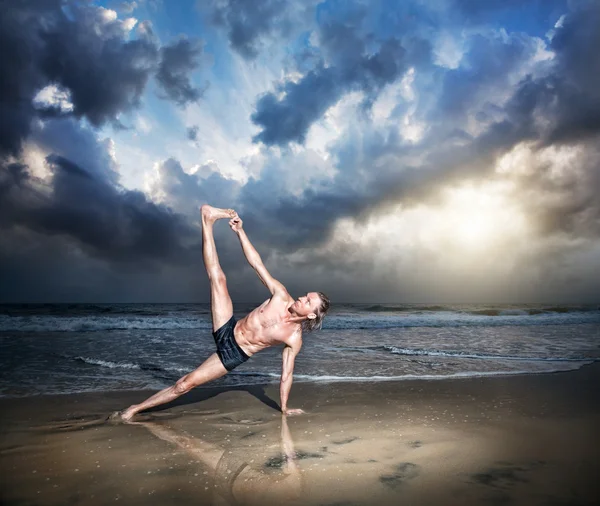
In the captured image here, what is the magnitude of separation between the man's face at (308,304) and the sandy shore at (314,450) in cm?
147

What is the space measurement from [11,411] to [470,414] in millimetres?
6775

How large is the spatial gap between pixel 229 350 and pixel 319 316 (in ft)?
4.32

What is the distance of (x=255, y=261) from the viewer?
507 cm

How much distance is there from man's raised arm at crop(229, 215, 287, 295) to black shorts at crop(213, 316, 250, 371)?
84 centimetres

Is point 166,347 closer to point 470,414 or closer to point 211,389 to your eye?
point 211,389

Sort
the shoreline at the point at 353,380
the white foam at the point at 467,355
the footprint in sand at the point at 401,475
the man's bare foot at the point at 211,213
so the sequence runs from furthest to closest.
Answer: the white foam at the point at 467,355 < the shoreline at the point at 353,380 < the man's bare foot at the point at 211,213 < the footprint in sand at the point at 401,475

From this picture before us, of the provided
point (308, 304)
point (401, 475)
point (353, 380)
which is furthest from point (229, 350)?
point (353, 380)

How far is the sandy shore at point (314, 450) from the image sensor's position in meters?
2.98

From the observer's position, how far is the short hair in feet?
16.3

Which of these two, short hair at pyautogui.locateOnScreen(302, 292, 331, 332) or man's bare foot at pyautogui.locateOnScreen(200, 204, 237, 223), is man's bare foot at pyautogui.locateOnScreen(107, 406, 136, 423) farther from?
man's bare foot at pyautogui.locateOnScreen(200, 204, 237, 223)

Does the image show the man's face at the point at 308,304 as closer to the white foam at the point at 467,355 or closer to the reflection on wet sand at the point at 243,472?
the reflection on wet sand at the point at 243,472

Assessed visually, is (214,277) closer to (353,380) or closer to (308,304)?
(308,304)

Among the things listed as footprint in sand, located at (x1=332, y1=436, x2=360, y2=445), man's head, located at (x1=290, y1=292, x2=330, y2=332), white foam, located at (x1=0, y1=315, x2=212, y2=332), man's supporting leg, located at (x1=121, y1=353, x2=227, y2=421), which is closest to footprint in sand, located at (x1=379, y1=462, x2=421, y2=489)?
footprint in sand, located at (x1=332, y1=436, x2=360, y2=445)

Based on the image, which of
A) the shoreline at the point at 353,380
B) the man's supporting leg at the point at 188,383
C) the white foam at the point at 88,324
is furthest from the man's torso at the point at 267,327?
the white foam at the point at 88,324
